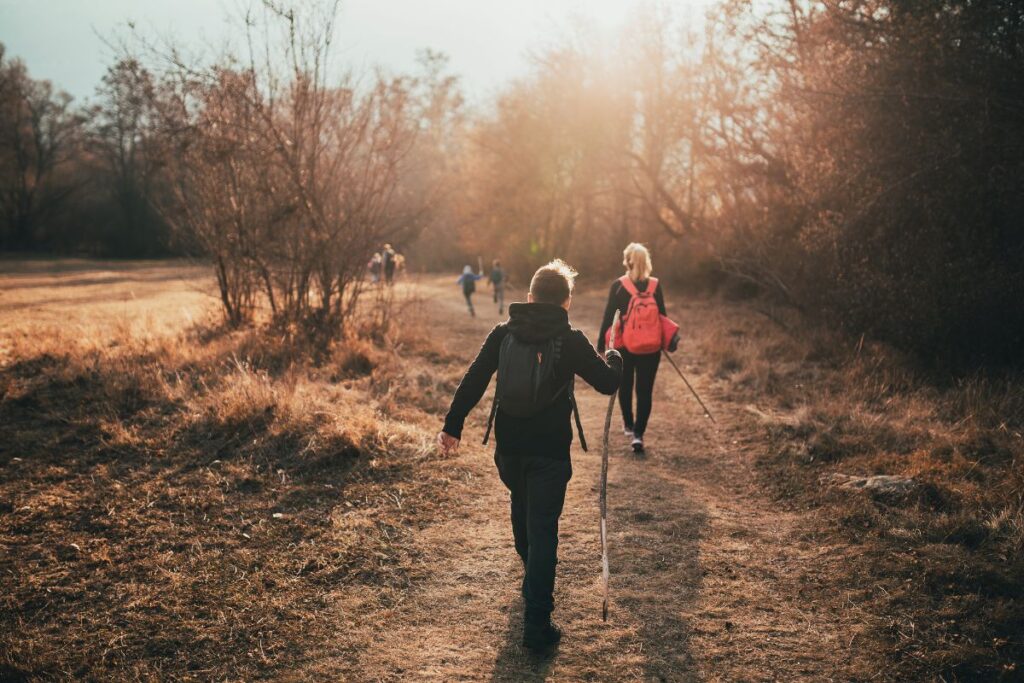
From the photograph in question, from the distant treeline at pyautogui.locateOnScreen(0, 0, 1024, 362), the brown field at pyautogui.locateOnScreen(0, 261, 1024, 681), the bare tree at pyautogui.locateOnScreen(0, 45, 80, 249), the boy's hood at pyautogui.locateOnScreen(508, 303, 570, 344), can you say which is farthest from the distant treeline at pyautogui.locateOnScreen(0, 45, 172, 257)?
the boy's hood at pyautogui.locateOnScreen(508, 303, 570, 344)

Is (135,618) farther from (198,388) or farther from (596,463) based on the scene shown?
(198,388)

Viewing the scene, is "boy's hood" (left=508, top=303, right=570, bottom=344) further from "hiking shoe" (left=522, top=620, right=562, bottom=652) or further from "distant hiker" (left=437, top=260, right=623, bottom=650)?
"hiking shoe" (left=522, top=620, right=562, bottom=652)

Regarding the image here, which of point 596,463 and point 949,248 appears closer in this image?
point 596,463

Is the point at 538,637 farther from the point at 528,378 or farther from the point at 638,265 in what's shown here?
the point at 638,265

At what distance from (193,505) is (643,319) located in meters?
4.40

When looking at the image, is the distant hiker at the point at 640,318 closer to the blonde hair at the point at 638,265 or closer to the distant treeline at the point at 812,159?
the blonde hair at the point at 638,265

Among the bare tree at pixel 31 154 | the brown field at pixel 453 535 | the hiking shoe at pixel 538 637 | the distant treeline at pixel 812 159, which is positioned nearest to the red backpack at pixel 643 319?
the brown field at pixel 453 535

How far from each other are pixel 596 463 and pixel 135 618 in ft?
14.4

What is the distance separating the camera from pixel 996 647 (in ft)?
12.1

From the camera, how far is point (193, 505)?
579 cm

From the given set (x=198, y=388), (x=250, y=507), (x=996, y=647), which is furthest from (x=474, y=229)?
(x=996, y=647)

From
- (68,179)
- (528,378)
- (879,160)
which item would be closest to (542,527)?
(528,378)

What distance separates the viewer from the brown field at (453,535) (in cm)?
381

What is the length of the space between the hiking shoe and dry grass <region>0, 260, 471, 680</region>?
3.63ft
